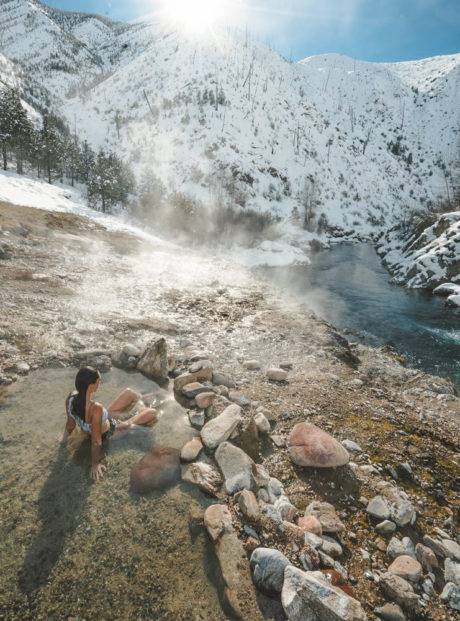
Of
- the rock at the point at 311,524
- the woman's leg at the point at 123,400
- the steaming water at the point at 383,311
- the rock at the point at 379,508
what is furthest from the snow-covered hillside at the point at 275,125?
the rock at the point at 311,524

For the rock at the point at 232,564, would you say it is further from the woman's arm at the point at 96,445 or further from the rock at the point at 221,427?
the woman's arm at the point at 96,445

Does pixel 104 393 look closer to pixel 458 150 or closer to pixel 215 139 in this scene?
pixel 215 139

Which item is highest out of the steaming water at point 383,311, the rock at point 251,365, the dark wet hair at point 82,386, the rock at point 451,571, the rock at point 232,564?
the dark wet hair at point 82,386

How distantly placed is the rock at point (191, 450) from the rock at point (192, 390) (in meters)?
1.42

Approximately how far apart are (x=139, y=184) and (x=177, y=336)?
5915cm

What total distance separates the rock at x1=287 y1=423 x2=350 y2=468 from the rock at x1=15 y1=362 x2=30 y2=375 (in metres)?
5.65

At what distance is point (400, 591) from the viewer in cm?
357

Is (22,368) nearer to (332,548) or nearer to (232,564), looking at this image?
(232,564)

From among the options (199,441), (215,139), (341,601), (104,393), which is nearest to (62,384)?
(104,393)

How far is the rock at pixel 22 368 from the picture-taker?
6.88m

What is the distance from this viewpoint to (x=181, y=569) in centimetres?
370

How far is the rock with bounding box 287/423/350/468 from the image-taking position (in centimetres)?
541

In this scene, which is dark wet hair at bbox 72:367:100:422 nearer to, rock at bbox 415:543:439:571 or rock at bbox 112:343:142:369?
rock at bbox 112:343:142:369

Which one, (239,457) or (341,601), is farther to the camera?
(239,457)
